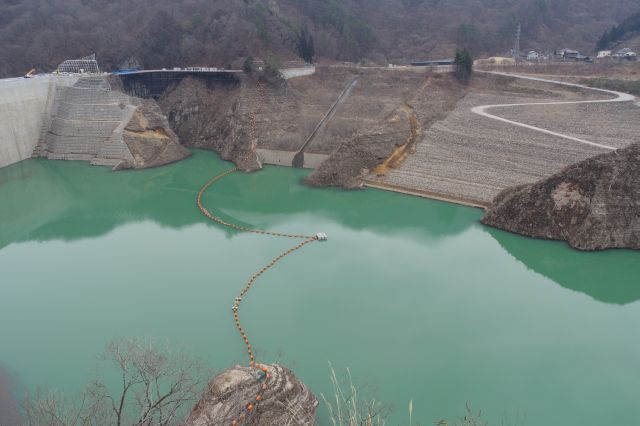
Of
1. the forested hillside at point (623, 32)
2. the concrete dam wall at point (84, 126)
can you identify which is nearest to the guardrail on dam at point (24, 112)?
the concrete dam wall at point (84, 126)

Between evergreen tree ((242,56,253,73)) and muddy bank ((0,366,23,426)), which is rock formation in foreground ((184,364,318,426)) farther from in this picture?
→ evergreen tree ((242,56,253,73))

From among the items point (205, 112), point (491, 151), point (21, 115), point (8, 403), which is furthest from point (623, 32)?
point (8, 403)

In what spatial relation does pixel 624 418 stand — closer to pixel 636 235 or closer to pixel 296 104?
pixel 636 235

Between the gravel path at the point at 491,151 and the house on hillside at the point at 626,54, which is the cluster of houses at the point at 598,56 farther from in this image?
the gravel path at the point at 491,151

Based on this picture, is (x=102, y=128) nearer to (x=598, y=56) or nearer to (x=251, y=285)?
(x=251, y=285)

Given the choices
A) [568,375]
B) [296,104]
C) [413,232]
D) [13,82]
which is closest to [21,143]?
[13,82]

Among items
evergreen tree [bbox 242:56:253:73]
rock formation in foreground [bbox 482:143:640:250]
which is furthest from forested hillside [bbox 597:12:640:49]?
evergreen tree [bbox 242:56:253:73]

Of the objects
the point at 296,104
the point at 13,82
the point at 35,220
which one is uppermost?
the point at 13,82
